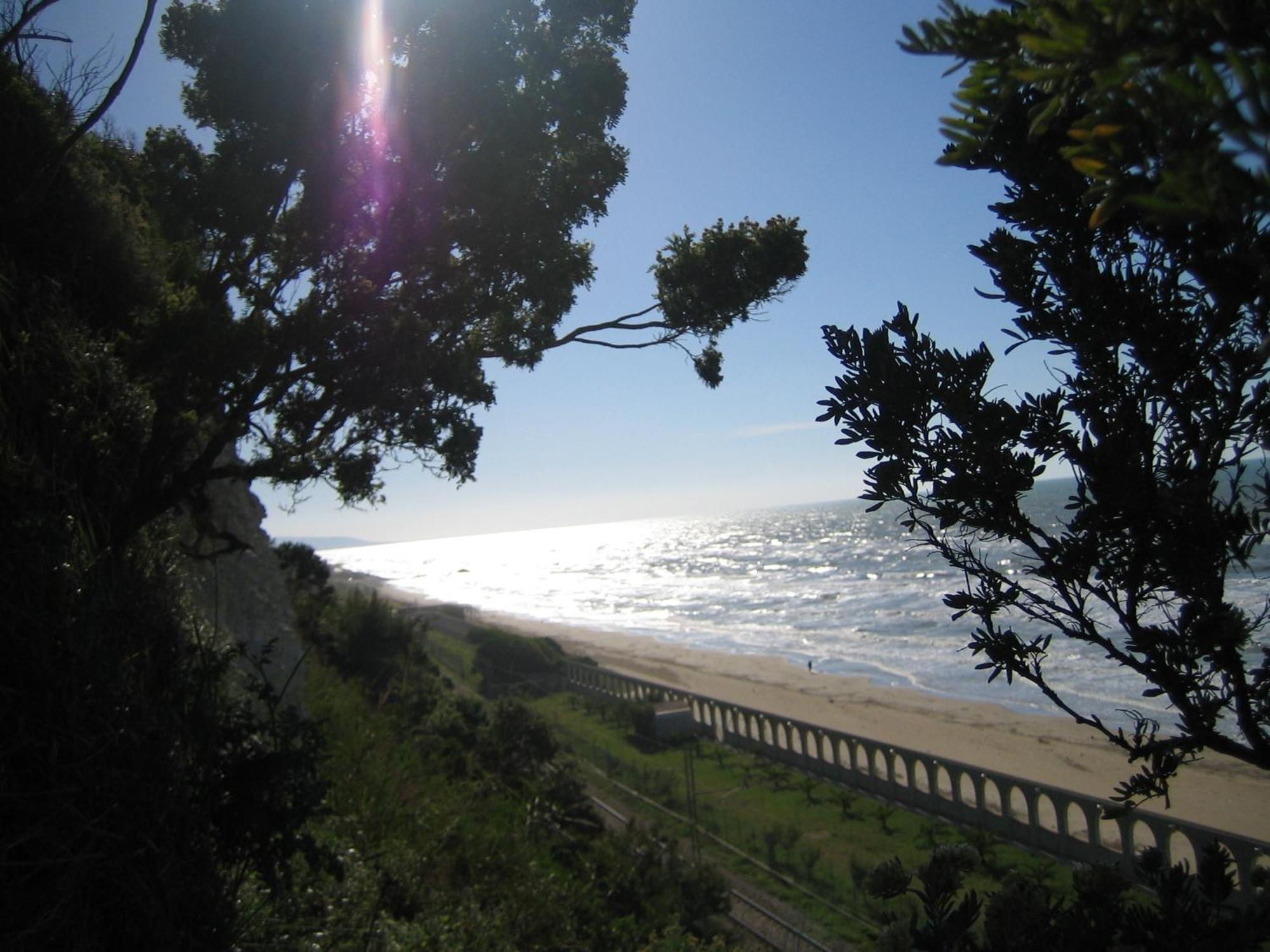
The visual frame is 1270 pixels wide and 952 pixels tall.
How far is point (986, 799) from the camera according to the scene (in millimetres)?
11344

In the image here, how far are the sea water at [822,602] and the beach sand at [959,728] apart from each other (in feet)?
3.65

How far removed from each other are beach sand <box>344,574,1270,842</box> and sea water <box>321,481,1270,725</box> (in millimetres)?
1114

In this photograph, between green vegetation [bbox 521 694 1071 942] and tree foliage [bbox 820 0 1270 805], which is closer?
tree foliage [bbox 820 0 1270 805]

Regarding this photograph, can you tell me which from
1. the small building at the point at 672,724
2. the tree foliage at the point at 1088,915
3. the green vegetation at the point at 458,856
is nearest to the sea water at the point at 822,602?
the tree foliage at the point at 1088,915

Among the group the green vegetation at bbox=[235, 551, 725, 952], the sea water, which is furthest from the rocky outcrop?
the sea water

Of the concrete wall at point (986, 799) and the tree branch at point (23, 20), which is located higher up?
the tree branch at point (23, 20)

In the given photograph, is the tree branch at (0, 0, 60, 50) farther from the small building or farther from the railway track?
the small building

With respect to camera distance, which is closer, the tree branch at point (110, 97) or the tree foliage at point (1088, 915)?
the tree foliage at point (1088, 915)

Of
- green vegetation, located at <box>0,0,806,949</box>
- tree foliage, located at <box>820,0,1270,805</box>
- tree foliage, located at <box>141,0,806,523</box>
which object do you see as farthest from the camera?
tree foliage, located at <box>141,0,806,523</box>

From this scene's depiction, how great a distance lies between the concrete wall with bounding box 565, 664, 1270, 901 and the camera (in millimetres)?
7094

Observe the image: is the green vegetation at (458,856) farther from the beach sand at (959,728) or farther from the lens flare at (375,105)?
the beach sand at (959,728)

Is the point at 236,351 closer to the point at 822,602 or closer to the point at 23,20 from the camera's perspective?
the point at 23,20

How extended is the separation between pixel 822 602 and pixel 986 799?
37581 millimetres

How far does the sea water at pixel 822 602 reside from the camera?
24312 millimetres
